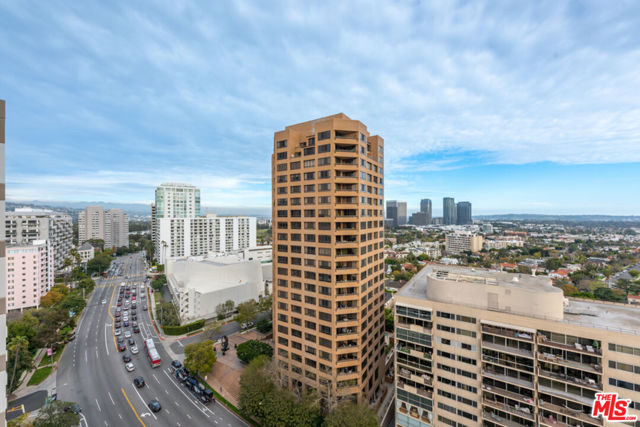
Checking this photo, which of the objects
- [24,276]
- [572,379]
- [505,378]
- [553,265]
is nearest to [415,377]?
[505,378]

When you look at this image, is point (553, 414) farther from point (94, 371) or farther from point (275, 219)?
point (94, 371)

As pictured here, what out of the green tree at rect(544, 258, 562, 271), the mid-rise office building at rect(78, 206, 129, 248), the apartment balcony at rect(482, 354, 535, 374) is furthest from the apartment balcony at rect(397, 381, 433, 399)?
the mid-rise office building at rect(78, 206, 129, 248)

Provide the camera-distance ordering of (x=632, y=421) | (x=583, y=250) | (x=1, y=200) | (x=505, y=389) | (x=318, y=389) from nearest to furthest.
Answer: (x=1, y=200) < (x=632, y=421) < (x=505, y=389) < (x=318, y=389) < (x=583, y=250)

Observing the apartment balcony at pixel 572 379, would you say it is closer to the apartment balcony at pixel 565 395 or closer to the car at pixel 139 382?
the apartment balcony at pixel 565 395

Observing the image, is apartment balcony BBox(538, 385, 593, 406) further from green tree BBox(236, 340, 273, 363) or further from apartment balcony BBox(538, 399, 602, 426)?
green tree BBox(236, 340, 273, 363)

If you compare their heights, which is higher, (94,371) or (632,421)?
(632,421)

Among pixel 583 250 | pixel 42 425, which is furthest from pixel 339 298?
pixel 583 250

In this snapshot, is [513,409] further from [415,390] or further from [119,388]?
[119,388]
